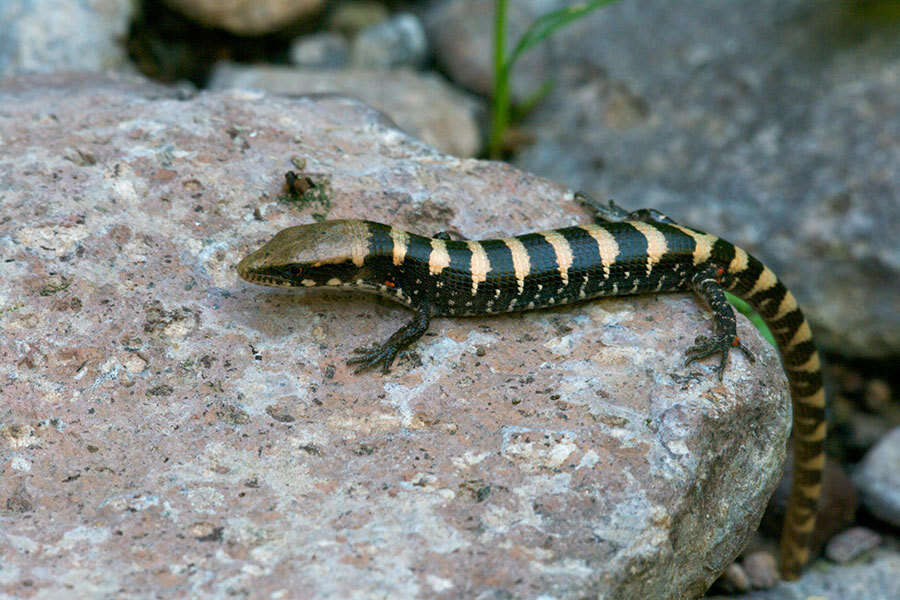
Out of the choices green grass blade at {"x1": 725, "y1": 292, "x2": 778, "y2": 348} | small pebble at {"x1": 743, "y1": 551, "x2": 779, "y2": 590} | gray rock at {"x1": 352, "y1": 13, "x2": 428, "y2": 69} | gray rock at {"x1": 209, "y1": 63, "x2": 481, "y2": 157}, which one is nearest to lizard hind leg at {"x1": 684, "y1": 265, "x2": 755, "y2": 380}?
green grass blade at {"x1": 725, "y1": 292, "x2": 778, "y2": 348}

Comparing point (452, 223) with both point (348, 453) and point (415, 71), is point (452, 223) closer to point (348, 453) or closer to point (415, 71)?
point (348, 453)

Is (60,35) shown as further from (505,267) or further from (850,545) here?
(850,545)

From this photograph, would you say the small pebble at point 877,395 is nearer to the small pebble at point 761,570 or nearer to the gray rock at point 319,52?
the small pebble at point 761,570

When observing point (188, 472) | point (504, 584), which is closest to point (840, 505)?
point (504, 584)

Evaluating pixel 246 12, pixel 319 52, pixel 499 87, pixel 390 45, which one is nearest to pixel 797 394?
pixel 499 87

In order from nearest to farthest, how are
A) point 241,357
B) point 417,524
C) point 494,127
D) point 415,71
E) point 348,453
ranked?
point 417,524
point 348,453
point 241,357
point 494,127
point 415,71

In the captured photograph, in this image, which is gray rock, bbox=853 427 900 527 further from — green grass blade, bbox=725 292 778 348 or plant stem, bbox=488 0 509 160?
plant stem, bbox=488 0 509 160

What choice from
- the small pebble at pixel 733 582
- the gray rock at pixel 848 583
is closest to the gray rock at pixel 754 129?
the gray rock at pixel 848 583
